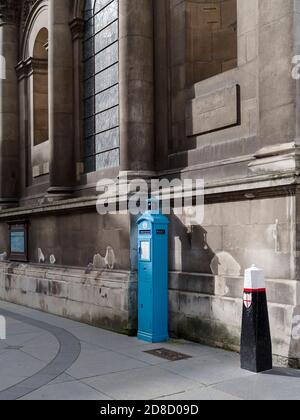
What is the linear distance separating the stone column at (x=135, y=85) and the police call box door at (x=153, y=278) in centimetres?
171

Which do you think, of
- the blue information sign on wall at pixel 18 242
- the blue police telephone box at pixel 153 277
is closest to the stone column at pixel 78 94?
the blue information sign on wall at pixel 18 242

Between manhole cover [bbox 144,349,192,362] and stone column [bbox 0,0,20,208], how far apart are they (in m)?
9.36

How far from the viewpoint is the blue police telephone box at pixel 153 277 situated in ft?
27.6

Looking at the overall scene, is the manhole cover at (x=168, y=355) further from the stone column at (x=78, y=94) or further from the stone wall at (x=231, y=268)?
the stone column at (x=78, y=94)

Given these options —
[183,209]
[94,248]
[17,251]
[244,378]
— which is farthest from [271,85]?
[17,251]

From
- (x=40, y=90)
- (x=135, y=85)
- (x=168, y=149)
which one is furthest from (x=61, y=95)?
(x=168, y=149)

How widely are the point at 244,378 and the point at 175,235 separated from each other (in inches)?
124

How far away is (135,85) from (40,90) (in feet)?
20.5

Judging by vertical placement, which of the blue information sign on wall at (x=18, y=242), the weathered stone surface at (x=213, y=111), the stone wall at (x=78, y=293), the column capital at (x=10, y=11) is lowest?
the stone wall at (x=78, y=293)

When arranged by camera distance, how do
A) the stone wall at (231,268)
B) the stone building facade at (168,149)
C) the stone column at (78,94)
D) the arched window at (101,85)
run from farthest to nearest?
the stone column at (78,94) < the arched window at (101,85) < the stone building facade at (168,149) < the stone wall at (231,268)

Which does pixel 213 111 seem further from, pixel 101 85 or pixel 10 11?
pixel 10 11

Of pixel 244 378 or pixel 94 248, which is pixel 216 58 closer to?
pixel 94 248

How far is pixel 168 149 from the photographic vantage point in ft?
32.6

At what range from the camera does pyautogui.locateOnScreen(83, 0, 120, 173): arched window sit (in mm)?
Result: 11430
